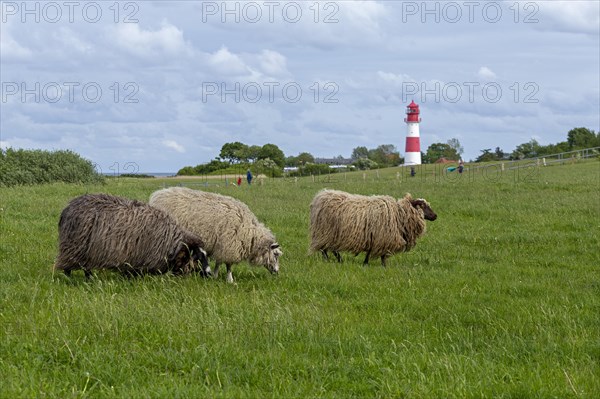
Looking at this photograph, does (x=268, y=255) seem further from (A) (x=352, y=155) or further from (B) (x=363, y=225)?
(A) (x=352, y=155)

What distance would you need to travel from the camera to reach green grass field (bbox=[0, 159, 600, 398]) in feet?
22.6

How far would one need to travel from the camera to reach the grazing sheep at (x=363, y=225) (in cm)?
1620

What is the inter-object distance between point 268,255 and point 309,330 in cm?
498

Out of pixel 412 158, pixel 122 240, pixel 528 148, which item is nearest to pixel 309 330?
pixel 122 240

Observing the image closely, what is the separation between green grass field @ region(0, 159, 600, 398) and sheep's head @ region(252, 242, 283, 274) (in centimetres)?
21

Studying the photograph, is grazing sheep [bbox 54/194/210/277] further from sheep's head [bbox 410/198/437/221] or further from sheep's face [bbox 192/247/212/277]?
sheep's head [bbox 410/198/437/221]

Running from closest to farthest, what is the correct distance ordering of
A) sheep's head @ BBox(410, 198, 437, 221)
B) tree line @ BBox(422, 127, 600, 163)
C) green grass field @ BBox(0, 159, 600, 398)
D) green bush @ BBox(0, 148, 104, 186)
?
green grass field @ BBox(0, 159, 600, 398)
sheep's head @ BBox(410, 198, 437, 221)
green bush @ BBox(0, 148, 104, 186)
tree line @ BBox(422, 127, 600, 163)

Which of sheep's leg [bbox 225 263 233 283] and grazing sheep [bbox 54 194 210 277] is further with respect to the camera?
sheep's leg [bbox 225 263 233 283]

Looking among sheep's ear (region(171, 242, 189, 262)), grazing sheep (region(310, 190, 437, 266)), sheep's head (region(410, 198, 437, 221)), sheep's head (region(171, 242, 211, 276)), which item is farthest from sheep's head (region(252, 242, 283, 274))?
sheep's head (region(410, 198, 437, 221))

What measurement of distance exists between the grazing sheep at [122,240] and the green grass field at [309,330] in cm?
31

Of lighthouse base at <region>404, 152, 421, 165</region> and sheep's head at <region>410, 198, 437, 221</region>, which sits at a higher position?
lighthouse base at <region>404, 152, 421, 165</region>

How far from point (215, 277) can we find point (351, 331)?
4.67m

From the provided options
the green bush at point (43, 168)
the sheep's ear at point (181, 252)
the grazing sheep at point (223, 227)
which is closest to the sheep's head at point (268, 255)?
the grazing sheep at point (223, 227)

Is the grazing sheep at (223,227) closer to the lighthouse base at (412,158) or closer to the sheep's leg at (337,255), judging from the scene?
the sheep's leg at (337,255)
